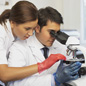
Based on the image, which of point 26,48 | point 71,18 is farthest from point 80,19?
point 26,48

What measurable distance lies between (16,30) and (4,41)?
0.45 ft

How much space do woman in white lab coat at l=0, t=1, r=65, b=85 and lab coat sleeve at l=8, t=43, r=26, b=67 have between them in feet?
0.22

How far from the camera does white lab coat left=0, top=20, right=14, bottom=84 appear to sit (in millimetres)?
1154

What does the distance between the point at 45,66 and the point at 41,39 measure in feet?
1.37

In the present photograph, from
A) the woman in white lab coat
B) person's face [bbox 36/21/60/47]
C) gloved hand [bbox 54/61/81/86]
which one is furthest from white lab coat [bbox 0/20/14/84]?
gloved hand [bbox 54/61/81/86]

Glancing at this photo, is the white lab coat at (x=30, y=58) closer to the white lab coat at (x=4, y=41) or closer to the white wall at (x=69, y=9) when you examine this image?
the white lab coat at (x=4, y=41)

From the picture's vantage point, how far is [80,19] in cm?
297

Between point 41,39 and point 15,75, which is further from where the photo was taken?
point 41,39

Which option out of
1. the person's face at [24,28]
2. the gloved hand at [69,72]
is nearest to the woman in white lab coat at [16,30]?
the person's face at [24,28]

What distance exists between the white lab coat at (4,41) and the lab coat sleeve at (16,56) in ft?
0.16

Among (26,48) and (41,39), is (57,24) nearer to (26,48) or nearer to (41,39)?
(41,39)

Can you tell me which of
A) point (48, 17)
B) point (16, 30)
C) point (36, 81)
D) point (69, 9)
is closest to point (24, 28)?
point (16, 30)

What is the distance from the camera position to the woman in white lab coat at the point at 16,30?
3.62 feet

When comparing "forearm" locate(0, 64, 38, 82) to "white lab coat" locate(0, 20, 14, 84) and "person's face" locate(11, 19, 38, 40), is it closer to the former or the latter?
"white lab coat" locate(0, 20, 14, 84)
